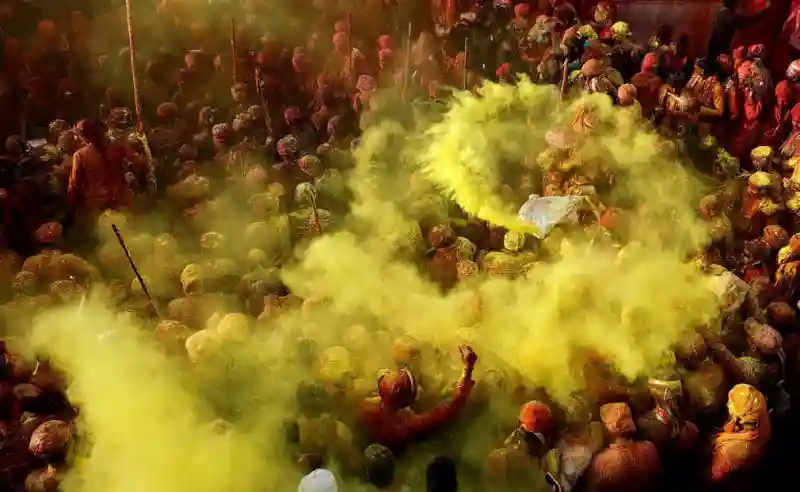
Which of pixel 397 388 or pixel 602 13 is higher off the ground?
pixel 602 13

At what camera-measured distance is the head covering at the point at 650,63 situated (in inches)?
265

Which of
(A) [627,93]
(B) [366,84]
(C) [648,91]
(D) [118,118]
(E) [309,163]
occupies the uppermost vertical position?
(A) [627,93]

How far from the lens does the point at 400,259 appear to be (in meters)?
A: 5.13

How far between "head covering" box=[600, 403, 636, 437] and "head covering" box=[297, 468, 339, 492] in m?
1.43

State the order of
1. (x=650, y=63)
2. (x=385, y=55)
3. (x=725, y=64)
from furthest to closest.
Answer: (x=385, y=55)
(x=725, y=64)
(x=650, y=63)

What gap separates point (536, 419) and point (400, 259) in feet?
5.75

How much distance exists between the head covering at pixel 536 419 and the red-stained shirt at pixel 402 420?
33cm

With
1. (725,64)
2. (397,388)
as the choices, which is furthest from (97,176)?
(725,64)

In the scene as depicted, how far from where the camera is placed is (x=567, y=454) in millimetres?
3625

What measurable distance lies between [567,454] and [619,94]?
3.62m

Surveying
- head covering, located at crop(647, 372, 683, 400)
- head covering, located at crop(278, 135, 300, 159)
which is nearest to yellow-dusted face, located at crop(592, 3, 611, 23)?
head covering, located at crop(278, 135, 300, 159)

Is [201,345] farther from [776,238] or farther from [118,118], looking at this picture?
[776,238]

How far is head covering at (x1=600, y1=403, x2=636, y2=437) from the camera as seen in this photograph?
3680 mm

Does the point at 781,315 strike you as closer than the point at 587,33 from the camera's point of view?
Yes
